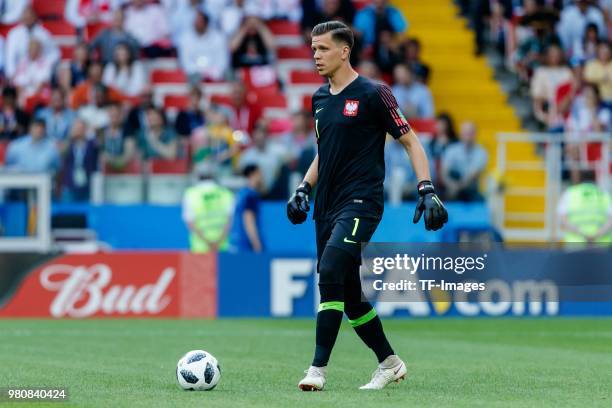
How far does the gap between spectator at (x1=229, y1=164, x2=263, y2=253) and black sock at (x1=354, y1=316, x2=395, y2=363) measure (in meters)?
9.09

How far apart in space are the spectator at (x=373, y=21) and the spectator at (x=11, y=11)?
539 cm

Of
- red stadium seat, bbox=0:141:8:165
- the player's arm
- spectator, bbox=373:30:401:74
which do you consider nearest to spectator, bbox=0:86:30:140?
red stadium seat, bbox=0:141:8:165

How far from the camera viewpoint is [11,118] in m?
21.2

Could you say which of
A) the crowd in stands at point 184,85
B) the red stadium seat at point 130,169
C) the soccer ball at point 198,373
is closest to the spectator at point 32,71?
the crowd in stands at point 184,85

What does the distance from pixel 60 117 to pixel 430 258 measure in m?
12.2

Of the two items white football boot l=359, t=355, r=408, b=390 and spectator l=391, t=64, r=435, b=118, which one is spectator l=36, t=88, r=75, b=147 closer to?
spectator l=391, t=64, r=435, b=118

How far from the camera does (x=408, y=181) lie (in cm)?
2108

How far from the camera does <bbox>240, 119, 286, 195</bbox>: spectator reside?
20.6 m

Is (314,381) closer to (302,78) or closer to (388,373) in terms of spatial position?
(388,373)

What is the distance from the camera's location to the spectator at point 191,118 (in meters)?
21.4

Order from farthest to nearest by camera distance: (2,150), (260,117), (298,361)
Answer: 1. (260,117)
2. (2,150)
3. (298,361)

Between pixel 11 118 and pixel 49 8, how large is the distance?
3.61 meters

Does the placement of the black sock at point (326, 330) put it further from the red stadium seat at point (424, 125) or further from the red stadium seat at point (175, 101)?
the red stadium seat at point (175, 101)

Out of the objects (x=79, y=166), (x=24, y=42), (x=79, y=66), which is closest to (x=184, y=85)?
(x=79, y=66)
